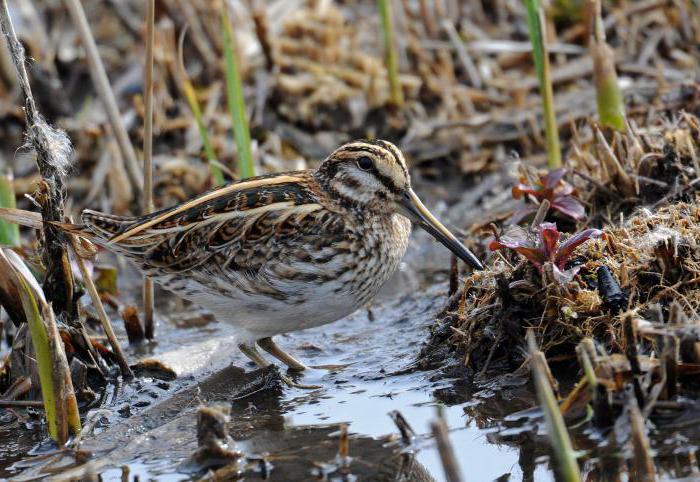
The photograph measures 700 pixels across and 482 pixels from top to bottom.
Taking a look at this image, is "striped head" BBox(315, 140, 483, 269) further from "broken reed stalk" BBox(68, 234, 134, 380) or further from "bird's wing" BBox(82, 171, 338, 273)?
"broken reed stalk" BBox(68, 234, 134, 380)

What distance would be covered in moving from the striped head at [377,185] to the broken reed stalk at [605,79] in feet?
4.27

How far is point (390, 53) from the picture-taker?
289 inches

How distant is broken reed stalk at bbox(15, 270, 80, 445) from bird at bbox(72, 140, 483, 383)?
0.78 metres

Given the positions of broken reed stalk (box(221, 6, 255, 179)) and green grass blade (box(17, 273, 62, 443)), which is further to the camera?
broken reed stalk (box(221, 6, 255, 179))

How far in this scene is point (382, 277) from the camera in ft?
15.9

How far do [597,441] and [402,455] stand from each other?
0.72 meters

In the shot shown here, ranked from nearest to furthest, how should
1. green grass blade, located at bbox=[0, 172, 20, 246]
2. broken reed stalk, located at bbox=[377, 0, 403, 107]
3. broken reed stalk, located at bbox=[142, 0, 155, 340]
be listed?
broken reed stalk, located at bbox=[142, 0, 155, 340] → green grass blade, located at bbox=[0, 172, 20, 246] → broken reed stalk, located at bbox=[377, 0, 403, 107]

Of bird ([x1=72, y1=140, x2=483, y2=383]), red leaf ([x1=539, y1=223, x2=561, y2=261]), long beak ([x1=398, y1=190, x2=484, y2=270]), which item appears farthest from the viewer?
long beak ([x1=398, y1=190, x2=484, y2=270])

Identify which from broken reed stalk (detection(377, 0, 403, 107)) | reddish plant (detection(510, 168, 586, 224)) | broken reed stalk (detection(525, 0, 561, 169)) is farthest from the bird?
broken reed stalk (detection(377, 0, 403, 107))

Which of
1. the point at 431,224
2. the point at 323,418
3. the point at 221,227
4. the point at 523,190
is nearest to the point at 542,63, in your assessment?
the point at 523,190

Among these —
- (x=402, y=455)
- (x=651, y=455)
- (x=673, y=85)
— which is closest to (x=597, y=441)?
(x=651, y=455)

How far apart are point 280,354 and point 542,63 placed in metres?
2.15

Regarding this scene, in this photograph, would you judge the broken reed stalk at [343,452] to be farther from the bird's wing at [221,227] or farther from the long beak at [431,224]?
the long beak at [431,224]

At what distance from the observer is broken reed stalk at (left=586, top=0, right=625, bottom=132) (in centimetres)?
551
